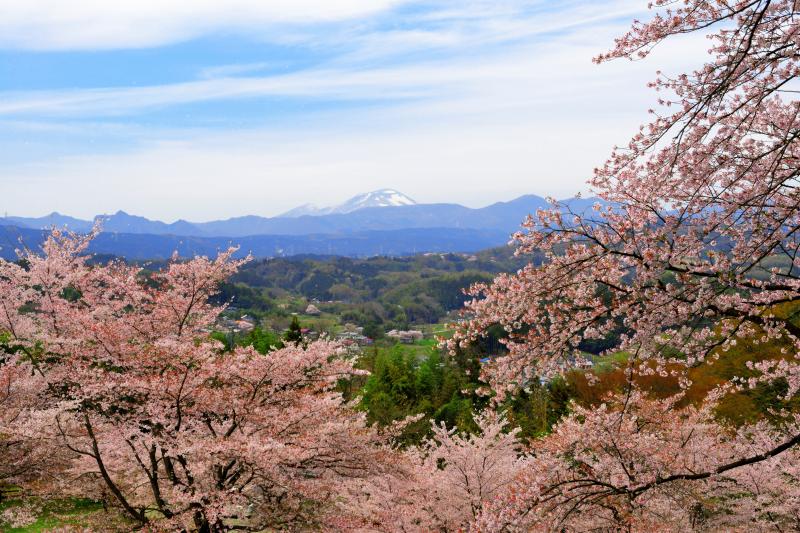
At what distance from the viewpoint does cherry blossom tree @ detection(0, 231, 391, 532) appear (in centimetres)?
948

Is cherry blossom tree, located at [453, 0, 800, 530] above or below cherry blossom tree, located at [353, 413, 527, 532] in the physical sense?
above

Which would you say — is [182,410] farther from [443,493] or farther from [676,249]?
[676,249]

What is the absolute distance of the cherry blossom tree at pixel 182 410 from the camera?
9484mm

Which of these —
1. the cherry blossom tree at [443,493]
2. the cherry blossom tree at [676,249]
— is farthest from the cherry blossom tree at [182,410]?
the cherry blossom tree at [676,249]

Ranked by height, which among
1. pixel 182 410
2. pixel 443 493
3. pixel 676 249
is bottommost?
pixel 443 493

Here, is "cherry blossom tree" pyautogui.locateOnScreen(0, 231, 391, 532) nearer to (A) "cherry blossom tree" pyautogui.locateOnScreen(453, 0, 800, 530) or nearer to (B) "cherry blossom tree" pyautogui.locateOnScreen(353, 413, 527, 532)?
(B) "cherry blossom tree" pyautogui.locateOnScreen(353, 413, 527, 532)

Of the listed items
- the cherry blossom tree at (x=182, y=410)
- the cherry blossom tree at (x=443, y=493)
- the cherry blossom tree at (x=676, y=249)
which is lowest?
the cherry blossom tree at (x=443, y=493)

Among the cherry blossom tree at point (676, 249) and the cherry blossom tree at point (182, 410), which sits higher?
the cherry blossom tree at point (676, 249)

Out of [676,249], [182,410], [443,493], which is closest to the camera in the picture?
[676,249]

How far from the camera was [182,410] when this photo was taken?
33.2 ft

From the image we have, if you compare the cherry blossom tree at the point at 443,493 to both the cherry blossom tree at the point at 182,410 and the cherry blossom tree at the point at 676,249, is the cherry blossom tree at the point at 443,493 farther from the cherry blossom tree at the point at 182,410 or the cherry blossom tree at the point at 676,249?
the cherry blossom tree at the point at 676,249

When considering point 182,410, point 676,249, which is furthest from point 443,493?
point 676,249

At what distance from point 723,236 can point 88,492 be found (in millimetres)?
12359

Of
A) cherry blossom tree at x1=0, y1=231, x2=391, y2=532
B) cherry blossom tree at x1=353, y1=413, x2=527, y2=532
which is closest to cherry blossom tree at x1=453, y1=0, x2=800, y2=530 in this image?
cherry blossom tree at x1=0, y1=231, x2=391, y2=532
